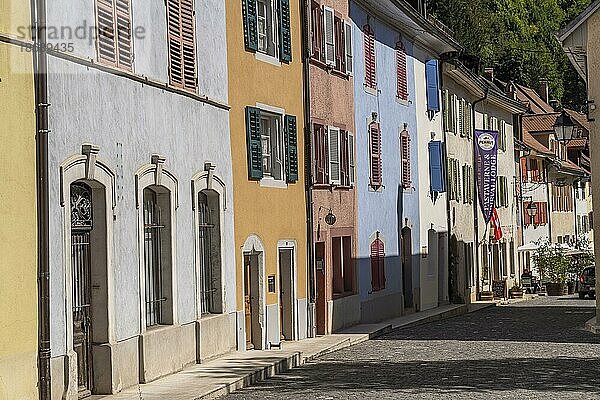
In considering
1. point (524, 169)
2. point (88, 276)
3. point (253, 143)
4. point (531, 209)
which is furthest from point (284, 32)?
point (531, 209)

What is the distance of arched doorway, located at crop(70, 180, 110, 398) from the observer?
1642 cm

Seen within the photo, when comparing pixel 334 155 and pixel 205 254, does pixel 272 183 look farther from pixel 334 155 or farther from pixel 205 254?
pixel 334 155

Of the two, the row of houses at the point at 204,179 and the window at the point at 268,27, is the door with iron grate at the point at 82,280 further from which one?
the window at the point at 268,27

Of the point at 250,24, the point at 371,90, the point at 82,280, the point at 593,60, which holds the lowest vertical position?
the point at 82,280

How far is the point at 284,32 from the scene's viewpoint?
2595cm

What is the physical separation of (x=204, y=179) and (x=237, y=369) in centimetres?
333

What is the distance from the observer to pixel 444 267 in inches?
1672

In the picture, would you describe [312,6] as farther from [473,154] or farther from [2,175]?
[473,154]

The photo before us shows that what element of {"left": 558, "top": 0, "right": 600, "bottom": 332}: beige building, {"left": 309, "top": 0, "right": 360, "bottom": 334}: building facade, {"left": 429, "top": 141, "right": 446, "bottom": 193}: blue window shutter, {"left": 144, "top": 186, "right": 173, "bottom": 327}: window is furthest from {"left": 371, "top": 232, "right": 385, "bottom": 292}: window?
{"left": 144, "top": 186, "right": 173, "bottom": 327}: window

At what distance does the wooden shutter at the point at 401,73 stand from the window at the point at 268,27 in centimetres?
1029

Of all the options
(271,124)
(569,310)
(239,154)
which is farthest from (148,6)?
(569,310)

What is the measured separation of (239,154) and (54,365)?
8883 millimetres

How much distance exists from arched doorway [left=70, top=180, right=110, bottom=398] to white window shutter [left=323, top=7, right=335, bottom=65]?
42.5 ft

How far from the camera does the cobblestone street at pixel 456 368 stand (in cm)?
1680
